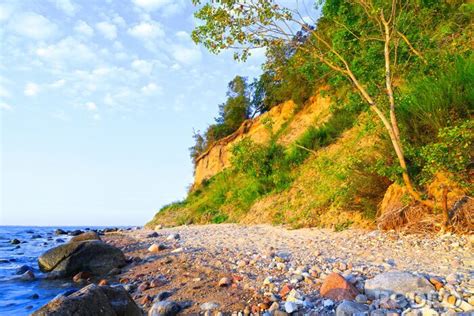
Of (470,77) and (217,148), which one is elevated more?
(217,148)

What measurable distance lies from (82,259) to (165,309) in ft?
13.5

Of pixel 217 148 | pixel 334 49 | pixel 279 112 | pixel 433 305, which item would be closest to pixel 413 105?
pixel 334 49

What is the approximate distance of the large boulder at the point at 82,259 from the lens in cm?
721

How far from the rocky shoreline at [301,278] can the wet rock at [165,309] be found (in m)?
0.01

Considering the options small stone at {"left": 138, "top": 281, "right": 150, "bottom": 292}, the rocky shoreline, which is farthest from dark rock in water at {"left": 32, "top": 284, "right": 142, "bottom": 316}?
small stone at {"left": 138, "top": 281, "right": 150, "bottom": 292}

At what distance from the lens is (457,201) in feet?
20.5

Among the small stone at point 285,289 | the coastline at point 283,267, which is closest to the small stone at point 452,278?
the coastline at point 283,267

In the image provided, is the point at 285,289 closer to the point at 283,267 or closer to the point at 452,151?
the point at 283,267

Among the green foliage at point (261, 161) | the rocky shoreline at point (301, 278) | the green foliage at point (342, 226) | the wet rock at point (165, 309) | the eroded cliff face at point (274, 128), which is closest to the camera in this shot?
the rocky shoreline at point (301, 278)

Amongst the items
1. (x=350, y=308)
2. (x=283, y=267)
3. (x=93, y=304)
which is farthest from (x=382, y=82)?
(x=93, y=304)

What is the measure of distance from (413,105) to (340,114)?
7.70 metres

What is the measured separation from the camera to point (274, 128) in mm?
24156

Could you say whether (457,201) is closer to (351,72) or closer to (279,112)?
(351,72)

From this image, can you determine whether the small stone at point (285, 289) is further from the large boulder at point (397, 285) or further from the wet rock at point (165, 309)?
the wet rock at point (165, 309)
